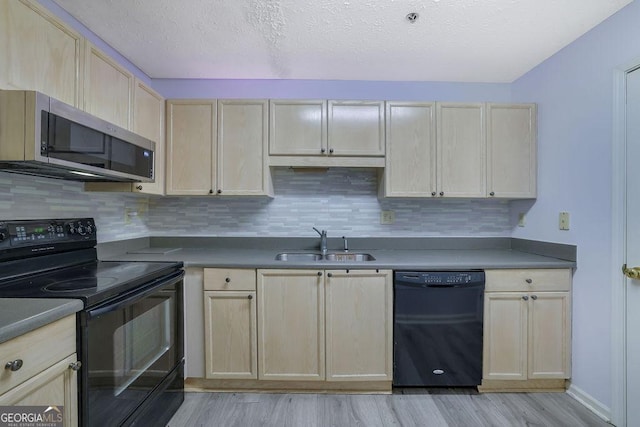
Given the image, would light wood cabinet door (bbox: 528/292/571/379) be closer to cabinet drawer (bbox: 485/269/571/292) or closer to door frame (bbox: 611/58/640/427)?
cabinet drawer (bbox: 485/269/571/292)

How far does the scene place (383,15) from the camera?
159 cm

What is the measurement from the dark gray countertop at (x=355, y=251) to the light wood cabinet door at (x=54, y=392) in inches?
34.0

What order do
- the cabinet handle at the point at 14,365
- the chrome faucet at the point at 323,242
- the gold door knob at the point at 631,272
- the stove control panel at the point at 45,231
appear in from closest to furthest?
the cabinet handle at the point at 14,365 → the stove control panel at the point at 45,231 → the gold door knob at the point at 631,272 → the chrome faucet at the point at 323,242

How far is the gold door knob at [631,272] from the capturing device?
4.74 feet

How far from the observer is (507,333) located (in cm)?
182

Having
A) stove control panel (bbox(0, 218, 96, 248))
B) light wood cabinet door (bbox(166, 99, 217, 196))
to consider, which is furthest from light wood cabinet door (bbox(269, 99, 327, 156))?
stove control panel (bbox(0, 218, 96, 248))

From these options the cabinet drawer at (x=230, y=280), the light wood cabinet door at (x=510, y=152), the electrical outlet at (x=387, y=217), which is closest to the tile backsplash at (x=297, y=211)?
the electrical outlet at (x=387, y=217)

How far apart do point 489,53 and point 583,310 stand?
5.90 ft

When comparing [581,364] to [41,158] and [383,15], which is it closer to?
[383,15]

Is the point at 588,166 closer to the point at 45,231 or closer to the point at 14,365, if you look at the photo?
the point at 14,365

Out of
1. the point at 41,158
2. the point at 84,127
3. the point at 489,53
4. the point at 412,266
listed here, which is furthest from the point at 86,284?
the point at 489,53

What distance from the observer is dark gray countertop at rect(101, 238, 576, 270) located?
1.80 metres

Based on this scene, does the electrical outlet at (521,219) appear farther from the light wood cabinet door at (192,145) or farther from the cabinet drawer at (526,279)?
the light wood cabinet door at (192,145)

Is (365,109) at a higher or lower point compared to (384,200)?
higher
